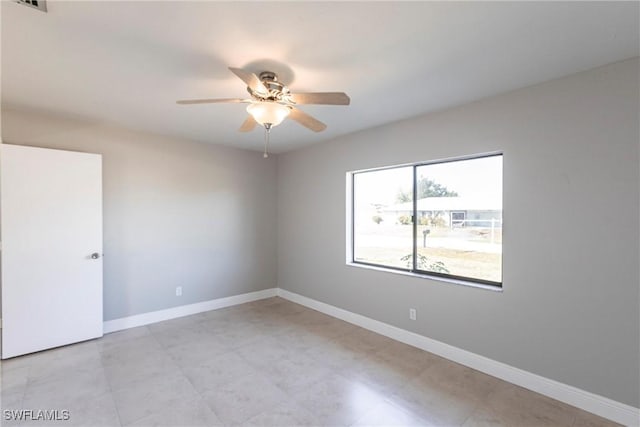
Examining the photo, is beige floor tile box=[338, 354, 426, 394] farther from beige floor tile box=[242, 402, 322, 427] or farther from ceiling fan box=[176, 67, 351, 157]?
ceiling fan box=[176, 67, 351, 157]

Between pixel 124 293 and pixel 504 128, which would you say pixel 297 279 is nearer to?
pixel 124 293

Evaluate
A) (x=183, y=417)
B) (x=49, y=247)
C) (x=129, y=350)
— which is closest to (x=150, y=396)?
(x=183, y=417)

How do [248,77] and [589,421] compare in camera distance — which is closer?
[248,77]

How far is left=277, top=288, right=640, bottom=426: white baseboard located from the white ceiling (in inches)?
94.1

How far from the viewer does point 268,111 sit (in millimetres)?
2006

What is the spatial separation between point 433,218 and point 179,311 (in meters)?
3.60

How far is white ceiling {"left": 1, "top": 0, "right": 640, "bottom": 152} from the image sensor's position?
1.53 m

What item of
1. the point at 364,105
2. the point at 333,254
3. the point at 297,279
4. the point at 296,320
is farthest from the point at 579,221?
the point at 297,279

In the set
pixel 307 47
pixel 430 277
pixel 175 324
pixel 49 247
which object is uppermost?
pixel 307 47

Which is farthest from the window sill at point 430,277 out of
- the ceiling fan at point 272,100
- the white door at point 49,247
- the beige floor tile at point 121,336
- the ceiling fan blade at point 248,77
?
the white door at point 49,247

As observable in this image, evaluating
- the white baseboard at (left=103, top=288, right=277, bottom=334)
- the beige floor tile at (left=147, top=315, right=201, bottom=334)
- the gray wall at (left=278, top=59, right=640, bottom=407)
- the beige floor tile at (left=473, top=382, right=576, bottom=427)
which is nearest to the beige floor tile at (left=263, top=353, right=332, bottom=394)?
the gray wall at (left=278, top=59, right=640, bottom=407)

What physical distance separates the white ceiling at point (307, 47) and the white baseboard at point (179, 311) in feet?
8.39

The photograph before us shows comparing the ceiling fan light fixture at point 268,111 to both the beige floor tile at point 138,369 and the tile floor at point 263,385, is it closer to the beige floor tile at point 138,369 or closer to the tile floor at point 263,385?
the tile floor at point 263,385

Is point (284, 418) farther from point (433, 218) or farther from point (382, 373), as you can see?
point (433, 218)
